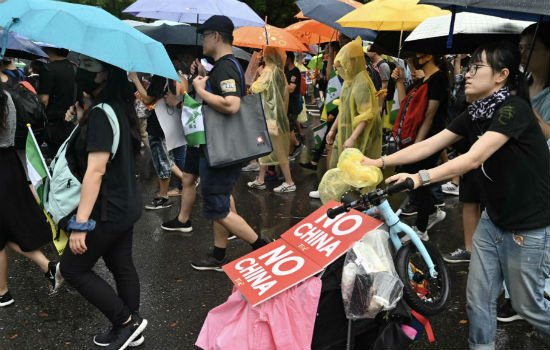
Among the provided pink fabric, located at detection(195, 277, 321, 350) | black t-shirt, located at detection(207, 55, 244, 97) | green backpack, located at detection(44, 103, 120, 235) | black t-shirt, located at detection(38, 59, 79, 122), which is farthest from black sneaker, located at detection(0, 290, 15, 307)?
black t-shirt, located at detection(38, 59, 79, 122)

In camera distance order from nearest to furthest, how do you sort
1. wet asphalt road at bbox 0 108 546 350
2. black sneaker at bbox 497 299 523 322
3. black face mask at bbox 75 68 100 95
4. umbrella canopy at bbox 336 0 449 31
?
black face mask at bbox 75 68 100 95 < wet asphalt road at bbox 0 108 546 350 < black sneaker at bbox 497 299 523 322 < umbrella canopy at bbox 336 0 449 31

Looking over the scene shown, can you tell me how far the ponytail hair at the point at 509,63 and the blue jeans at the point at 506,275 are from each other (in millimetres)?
700

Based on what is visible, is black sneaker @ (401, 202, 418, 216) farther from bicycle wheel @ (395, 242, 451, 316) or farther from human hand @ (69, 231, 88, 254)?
human hand @ (69, 231, 88, 254)

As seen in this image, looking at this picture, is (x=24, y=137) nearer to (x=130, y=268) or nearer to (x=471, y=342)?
(x=130, y=268)

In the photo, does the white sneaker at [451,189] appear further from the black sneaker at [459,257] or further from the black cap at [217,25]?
the black cap at [217,25]

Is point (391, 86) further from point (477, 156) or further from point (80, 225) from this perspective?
point (80, 225)

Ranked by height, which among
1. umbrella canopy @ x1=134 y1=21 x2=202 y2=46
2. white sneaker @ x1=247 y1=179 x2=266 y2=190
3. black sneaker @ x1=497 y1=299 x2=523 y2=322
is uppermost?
umbrella canopy @ x1=134 y1=21 x2=202 y2=46

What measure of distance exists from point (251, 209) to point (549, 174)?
406cm

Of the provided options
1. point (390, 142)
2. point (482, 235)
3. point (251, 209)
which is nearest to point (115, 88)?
point (482, 235)

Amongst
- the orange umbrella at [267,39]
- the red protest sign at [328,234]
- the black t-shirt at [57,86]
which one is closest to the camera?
the red protest sign at [328,234]

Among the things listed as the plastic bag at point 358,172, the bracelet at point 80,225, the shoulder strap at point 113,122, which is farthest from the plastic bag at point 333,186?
the bracelet at point 80,225

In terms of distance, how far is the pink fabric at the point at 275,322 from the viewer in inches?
99.1

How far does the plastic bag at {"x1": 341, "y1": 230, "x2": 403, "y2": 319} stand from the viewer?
2393 millimetres

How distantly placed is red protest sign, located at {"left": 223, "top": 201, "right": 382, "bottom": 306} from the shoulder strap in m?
0.93
